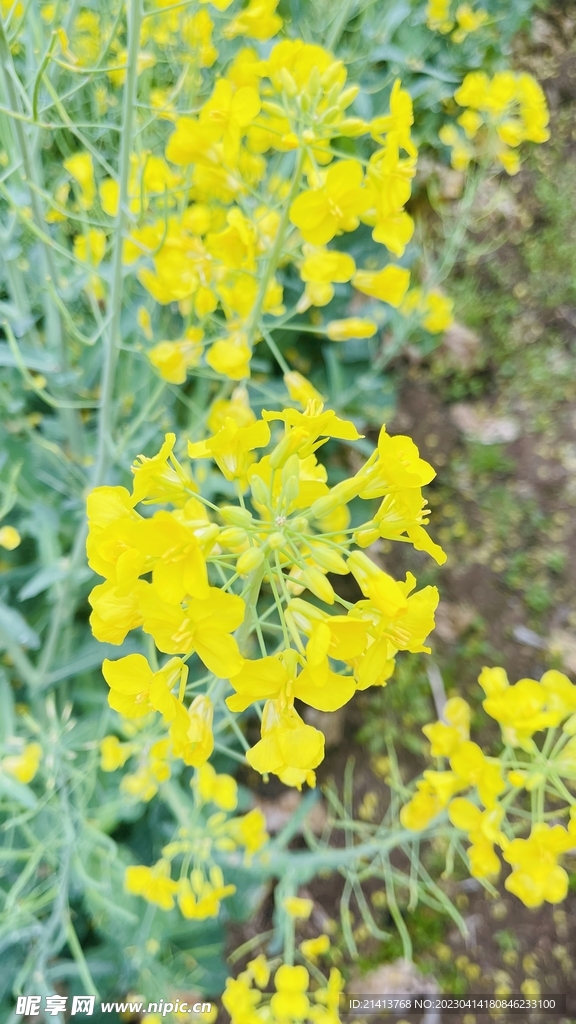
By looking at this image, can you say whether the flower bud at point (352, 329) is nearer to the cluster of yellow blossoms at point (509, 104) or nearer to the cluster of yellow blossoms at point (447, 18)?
the cluster of yellow blossoms at point (509, 104)

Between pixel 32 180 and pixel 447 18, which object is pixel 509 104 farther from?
pixel 32 180

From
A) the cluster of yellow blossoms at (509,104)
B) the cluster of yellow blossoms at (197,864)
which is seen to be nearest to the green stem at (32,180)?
the cluster of yellow blossoms at (197,864)

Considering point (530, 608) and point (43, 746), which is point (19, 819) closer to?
point (43, 746)

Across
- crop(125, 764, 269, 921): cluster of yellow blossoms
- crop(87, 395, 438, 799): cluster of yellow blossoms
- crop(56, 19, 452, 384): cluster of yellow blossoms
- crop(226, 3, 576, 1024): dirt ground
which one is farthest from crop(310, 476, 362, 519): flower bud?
crop(226, 3, 576, 1024): dirt ground

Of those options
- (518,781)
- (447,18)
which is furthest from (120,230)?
(447,18)

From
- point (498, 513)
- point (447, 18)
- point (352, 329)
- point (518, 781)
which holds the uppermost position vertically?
point (447, 18)

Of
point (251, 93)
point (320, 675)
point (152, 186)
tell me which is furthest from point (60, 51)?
point (320, 675)
